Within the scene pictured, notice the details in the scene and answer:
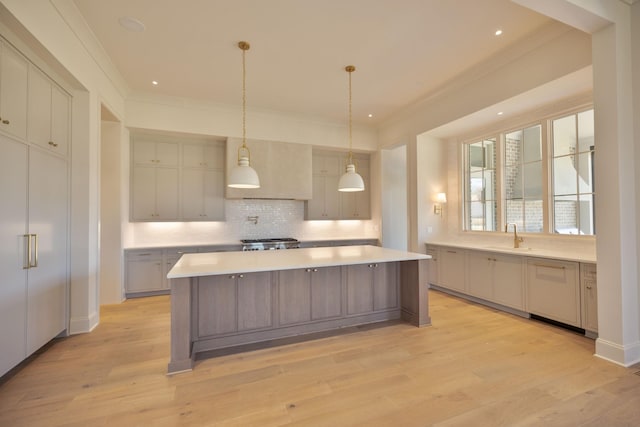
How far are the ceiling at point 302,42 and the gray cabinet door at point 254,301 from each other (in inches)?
101

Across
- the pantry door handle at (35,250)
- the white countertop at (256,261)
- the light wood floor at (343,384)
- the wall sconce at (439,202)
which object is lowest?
the light wood floor at (343,384)

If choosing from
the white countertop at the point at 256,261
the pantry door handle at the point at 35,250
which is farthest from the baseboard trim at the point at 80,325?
the white countertop at the point at 256,261

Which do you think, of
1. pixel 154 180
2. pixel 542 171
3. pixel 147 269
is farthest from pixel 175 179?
pixel 542 171

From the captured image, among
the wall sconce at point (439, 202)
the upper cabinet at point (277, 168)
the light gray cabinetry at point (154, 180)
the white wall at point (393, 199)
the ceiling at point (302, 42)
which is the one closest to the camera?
the ceiling at point (302, 42)

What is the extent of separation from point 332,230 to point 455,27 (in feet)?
14.0

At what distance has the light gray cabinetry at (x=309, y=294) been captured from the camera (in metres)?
3.01

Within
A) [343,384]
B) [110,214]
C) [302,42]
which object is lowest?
[343,384]

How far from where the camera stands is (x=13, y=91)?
230 centimetres

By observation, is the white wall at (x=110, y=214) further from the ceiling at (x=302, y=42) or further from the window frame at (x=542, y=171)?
the window frame at (x=542, y=171)

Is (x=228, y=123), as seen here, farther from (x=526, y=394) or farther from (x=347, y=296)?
(x=526, y=394)

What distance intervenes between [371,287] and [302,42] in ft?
9.64

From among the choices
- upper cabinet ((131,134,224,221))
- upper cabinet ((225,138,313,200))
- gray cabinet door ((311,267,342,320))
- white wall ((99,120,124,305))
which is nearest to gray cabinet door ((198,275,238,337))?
gray cabinet door ((311,267,342,320))

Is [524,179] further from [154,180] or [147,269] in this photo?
[147,269]

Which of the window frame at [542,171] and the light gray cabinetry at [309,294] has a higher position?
the window frame at [542,171]
